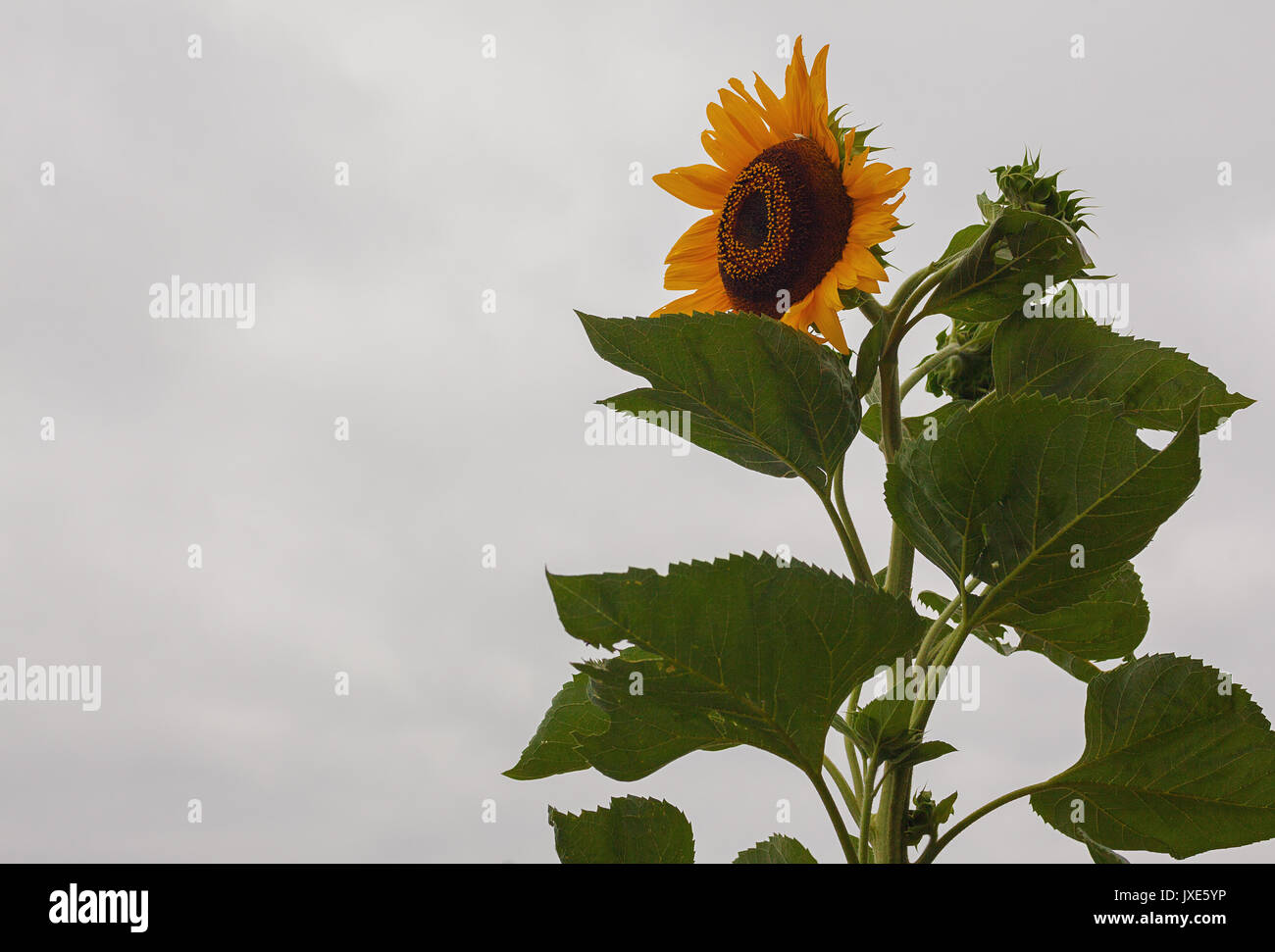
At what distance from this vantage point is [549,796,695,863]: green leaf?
1172mm

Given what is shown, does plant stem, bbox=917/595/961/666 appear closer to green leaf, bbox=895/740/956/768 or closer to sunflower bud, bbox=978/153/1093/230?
green leaf, bbox=895/740/956/768

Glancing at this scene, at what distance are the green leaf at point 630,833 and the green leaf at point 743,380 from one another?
0.42 m

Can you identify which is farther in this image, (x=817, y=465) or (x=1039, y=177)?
(x=1039, y=177)

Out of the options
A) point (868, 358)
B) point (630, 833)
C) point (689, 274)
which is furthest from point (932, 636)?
point (689, 274)

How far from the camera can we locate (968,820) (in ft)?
3.33

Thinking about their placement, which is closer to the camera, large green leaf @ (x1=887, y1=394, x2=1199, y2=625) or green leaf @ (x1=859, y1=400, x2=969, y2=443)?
large green leaf @ (x1=887, y1=394, x2=1199, y2=625)

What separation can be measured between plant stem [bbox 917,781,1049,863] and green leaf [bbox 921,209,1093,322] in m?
0.48

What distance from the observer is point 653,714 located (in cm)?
96

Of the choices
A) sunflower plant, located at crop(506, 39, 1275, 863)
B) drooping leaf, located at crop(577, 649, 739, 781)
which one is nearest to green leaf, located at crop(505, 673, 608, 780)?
sunflower plant, located at crop(506, 39, 1275, 863)
